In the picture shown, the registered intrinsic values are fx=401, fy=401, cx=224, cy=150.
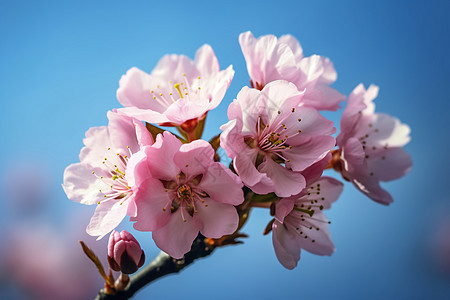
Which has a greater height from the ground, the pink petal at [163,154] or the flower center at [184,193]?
the pink petal at [163,154]

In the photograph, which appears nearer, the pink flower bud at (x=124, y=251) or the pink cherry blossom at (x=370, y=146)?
the pink flower bud at (x=124, y=251)

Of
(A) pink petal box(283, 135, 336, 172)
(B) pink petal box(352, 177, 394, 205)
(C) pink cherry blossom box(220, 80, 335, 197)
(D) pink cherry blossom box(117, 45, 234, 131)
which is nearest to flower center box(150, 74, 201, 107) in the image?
(D) pink cherry blossom box(117, 45, 234, 131)

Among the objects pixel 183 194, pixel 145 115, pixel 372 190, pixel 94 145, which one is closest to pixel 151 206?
pixel 183 194

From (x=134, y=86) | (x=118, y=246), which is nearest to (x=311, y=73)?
(x=134, y=86)

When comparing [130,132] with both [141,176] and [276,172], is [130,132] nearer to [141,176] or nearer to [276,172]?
[141,176]

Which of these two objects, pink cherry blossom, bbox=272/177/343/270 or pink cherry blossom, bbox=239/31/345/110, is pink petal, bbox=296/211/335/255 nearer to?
pink cherry blossom, bbox=272/177/343/270

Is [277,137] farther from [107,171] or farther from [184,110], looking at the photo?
[107,171]

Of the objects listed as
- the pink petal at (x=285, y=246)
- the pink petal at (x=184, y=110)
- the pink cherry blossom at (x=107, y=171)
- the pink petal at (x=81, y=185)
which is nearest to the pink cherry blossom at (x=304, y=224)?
the pink petal at (x=285, y=246)

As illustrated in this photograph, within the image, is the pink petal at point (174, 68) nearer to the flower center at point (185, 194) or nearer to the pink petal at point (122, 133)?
the pink petal at point (122, 133)
